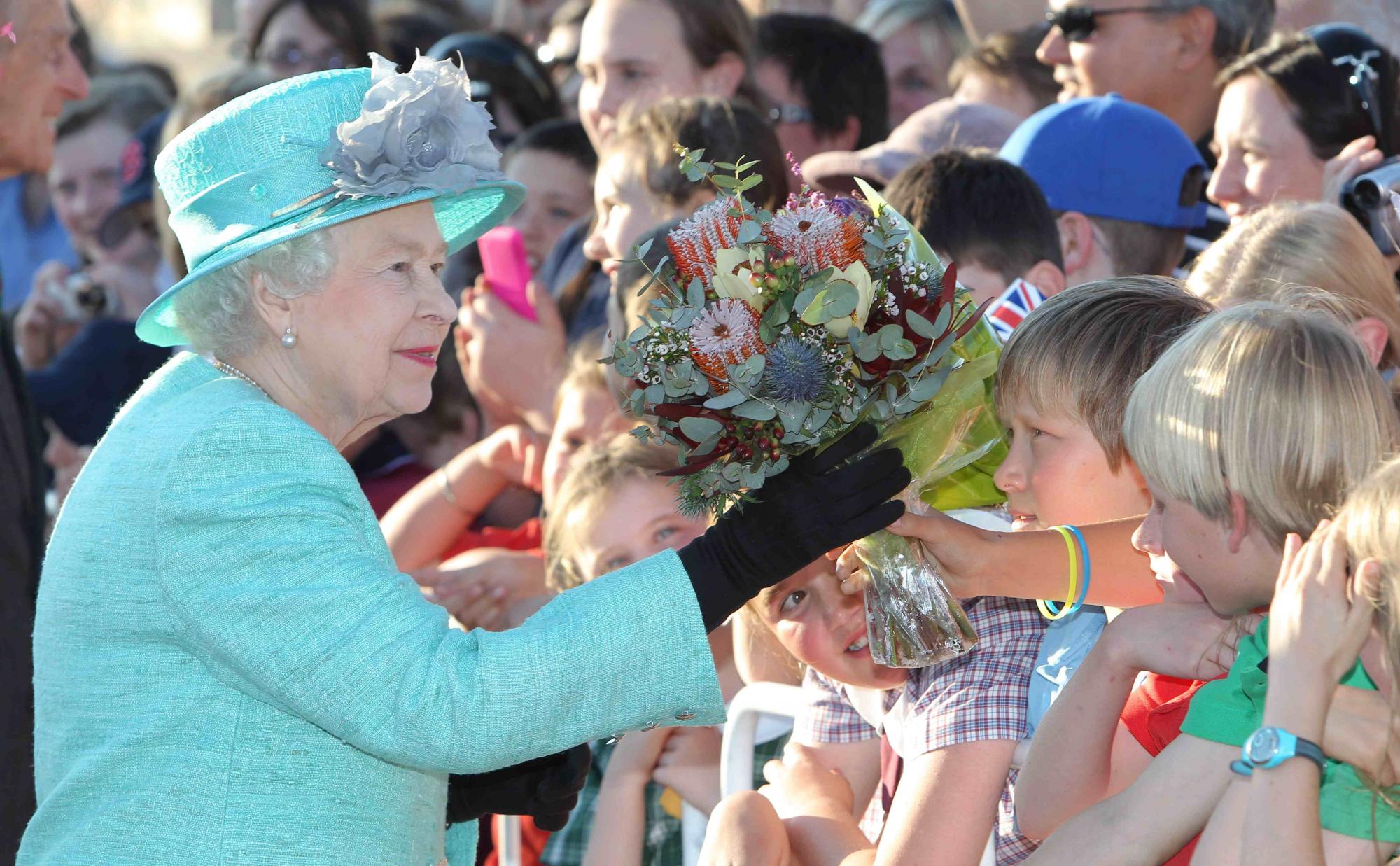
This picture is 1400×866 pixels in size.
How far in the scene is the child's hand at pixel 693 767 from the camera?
126 inches

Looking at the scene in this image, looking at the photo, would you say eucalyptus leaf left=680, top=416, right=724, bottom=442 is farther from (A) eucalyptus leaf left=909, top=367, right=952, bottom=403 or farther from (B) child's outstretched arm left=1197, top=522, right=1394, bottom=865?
(B) child's outstretched arm left=1197, top=522, right=1394, bottom=865

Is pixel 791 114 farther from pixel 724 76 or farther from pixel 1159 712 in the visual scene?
pixel 1159 712

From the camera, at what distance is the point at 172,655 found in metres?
2.11

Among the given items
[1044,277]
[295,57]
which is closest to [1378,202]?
[1044,277]

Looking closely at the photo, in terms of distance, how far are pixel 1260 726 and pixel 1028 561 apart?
1.56ft

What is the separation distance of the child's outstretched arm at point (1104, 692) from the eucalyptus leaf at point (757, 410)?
585 millimetres

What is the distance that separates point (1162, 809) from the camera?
6.52 feet

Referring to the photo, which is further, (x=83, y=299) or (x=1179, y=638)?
(x=83, y=299)

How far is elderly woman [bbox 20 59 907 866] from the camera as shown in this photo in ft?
6.52

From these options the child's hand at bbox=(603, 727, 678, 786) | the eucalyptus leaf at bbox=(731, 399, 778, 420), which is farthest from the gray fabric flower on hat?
the child's hand at bbox=(603, 727, 678, 786)

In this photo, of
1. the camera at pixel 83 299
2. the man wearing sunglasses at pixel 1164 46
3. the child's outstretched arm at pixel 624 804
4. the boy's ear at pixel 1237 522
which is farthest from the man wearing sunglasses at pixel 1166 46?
the camera at pixel 83 299

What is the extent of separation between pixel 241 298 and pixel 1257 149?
9.00 feet

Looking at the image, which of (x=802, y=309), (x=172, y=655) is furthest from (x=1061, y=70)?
(x=172, y=655)

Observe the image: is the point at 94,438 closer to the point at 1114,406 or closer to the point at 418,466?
the point at 418,466
